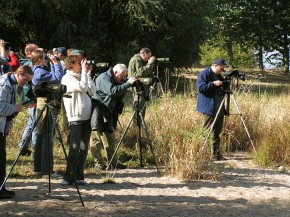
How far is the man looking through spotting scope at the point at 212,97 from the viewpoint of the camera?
28.0 ft

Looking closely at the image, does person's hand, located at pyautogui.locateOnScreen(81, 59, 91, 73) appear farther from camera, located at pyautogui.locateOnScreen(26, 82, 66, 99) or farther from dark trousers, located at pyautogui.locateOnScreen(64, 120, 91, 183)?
dark trousers, located at pyautogui.locateOnScreen(64, 120, 91, 183)

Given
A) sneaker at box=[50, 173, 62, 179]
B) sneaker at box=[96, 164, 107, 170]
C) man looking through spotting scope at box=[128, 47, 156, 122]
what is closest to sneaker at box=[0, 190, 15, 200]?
sneaker at box=[50, 173, 62, 179]

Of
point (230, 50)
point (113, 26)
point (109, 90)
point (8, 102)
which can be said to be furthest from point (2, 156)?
point (230, 50)

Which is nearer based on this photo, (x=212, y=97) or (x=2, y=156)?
(x=2, y=156)

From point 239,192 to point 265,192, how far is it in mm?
376

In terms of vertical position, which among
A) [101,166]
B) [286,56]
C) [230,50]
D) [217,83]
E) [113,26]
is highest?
[113,26]

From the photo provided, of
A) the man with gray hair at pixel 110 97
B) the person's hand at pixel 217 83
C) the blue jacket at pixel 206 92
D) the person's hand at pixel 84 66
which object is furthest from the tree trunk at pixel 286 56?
the person's hand at pixel 84 66

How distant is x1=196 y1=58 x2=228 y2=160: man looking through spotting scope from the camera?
8539 mm

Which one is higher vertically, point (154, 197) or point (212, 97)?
point (212, 97)

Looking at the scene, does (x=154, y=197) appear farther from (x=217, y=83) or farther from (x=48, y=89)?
(x=217, y=83)

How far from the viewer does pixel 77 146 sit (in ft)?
20.5

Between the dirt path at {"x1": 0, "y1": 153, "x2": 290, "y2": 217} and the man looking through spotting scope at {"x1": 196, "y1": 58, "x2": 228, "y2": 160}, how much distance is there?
124 cm

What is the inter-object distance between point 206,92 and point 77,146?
3.10 m

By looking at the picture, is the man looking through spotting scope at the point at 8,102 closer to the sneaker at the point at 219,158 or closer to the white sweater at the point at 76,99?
the white sweater at the point at 76,99
